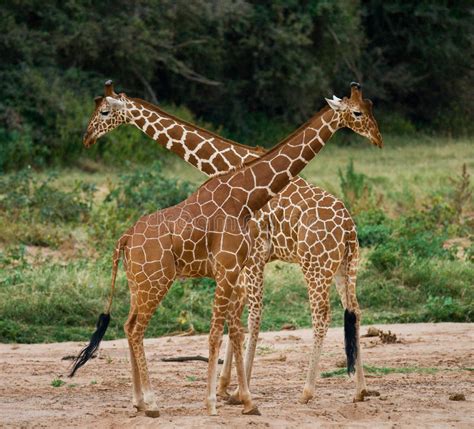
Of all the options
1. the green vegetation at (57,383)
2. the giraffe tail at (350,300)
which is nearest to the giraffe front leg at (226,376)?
the giraffe tail at (350,300)

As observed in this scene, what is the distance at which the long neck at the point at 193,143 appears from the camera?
891 centimetres

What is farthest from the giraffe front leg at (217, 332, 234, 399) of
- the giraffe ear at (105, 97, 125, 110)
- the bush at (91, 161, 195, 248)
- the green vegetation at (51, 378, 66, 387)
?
the bush at (91, 161, 195, 248)

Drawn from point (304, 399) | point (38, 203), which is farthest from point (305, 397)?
point (38, 203)

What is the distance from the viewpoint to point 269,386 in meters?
9.05

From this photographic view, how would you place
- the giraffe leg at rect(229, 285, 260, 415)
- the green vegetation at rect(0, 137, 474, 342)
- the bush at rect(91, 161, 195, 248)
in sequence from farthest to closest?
the bush at rect(91, 161, 195, 248), the green vegetation at rect(0, 137, 474, 342), the giraffe leg at rect(229, 285, 260, 415)

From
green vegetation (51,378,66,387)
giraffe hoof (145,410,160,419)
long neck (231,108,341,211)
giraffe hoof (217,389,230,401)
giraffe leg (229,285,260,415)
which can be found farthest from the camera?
green vegetation (51,378,66,387)

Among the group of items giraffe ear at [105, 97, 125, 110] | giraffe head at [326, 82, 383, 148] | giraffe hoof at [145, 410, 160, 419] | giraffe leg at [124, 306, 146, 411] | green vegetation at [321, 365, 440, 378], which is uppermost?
giraffe ear at [105, 97, 125, 110]

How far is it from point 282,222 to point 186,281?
4.39m

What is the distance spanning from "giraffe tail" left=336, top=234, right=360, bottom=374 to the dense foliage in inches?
518

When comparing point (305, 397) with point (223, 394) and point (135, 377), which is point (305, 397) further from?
point (135, 377)

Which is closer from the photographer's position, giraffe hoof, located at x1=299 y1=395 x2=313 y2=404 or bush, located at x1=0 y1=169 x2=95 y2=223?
giraffe hoof, located at x1=299 y1=395 x2=313 y2=404

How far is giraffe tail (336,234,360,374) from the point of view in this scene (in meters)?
8.24

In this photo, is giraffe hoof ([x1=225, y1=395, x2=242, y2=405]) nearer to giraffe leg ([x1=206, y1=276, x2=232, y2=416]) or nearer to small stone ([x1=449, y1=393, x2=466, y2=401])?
giraffe leg ([x1=206, y1=276, x2=232, y2=416])

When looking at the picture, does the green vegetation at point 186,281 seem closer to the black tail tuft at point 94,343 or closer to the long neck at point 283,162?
the black tail tuft at point 94,343
